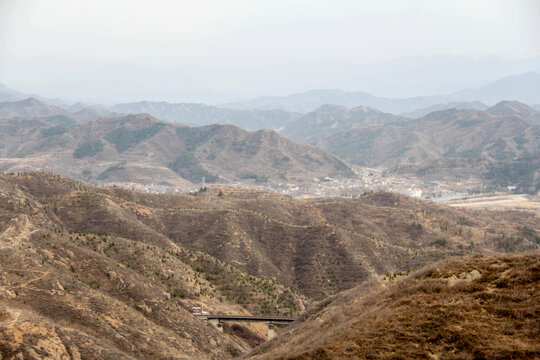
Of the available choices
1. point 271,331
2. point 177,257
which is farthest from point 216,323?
point 177,257

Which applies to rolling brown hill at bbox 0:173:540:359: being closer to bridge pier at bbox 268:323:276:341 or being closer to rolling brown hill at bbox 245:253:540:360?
bridge pier at bbox 268:323:276:341

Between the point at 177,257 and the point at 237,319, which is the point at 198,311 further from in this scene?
the point at 177,257

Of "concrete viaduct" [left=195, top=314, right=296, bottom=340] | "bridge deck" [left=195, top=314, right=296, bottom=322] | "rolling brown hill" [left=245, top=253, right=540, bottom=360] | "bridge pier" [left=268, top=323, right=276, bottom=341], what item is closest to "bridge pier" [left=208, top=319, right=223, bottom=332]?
"concrete viaduct" [left=195, top=314, right=296, bottom=340]

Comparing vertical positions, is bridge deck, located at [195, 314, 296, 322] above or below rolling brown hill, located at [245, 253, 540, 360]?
below

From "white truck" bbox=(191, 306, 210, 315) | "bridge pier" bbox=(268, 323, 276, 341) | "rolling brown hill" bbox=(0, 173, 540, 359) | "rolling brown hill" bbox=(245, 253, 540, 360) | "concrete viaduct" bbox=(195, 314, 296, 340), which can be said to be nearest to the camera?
"rolling brown hill" bbox=(245, 253, 540, 360)

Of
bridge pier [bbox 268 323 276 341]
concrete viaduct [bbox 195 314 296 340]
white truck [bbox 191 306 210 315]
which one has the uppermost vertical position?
white truck [bbox 191 306 210 315]

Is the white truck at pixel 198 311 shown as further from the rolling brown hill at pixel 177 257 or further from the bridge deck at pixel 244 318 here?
the rolling brown hill at pixel 177 257
